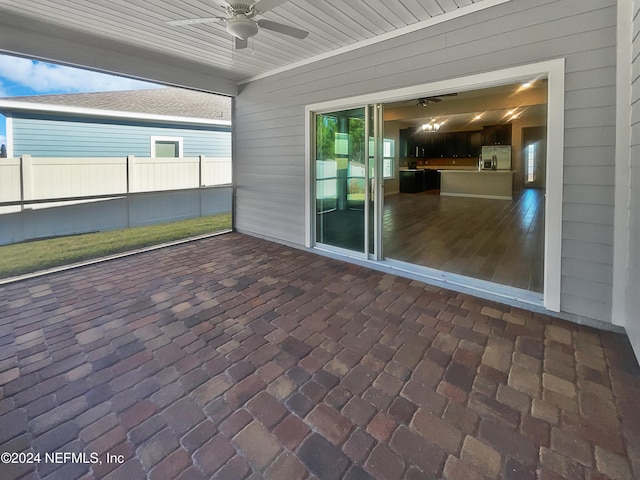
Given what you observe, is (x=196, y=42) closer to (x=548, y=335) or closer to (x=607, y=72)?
(x=607, y=72)

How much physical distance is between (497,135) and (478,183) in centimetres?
335

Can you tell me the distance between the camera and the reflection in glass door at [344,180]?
4.29 metres

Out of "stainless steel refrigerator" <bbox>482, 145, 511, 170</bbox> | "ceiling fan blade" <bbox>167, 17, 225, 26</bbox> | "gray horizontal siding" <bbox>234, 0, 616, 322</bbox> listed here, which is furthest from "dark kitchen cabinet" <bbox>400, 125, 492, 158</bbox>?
"ceiling fan blade" <bbox>167, 17, 225, 26</bbox>

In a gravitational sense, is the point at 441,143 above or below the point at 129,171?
above

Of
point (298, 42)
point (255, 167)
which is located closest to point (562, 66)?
point (298, 42)

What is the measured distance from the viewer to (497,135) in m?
13.1

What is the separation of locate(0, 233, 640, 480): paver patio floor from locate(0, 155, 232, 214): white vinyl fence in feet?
4.74

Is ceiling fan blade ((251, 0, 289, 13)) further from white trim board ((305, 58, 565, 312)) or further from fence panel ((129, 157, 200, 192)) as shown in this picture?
fence panel ((129, 157, 200, 192))

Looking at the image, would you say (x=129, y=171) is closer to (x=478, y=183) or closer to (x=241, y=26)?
(x=241, y=26)

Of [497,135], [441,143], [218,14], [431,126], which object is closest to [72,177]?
[218,14]

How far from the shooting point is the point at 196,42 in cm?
402

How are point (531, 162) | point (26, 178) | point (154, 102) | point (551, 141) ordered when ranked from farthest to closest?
point (531, 162) < point (154, 102) < point (26, 178) < point (551, 141)

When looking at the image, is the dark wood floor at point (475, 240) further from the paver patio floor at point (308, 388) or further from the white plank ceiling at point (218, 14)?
the white plank ceiling at point (218, 14)

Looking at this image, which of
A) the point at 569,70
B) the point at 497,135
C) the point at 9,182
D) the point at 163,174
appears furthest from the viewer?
the point at 497,135
